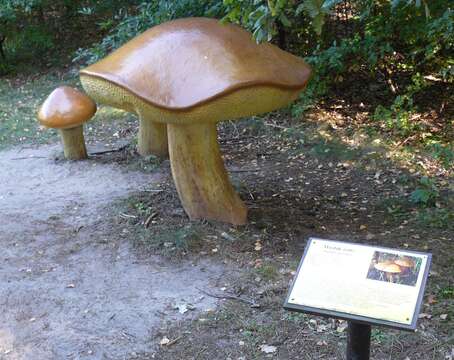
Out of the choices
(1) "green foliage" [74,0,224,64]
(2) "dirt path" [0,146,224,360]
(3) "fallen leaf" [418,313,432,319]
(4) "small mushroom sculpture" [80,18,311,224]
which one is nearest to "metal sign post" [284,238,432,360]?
(3) "fallen leaf" [418,313,432,319]

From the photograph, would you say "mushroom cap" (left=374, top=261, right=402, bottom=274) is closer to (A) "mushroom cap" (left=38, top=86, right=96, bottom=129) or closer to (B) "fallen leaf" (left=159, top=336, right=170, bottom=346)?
(B) "fallen leaf" (left=159, top=336, right=170, bottom=346)

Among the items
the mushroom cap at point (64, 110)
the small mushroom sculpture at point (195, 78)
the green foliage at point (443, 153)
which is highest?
the small mushroom sculpture at point (195, 78)

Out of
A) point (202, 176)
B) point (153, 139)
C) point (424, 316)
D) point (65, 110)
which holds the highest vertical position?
point (65, 110)

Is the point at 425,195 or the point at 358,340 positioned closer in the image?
the point at 358,340

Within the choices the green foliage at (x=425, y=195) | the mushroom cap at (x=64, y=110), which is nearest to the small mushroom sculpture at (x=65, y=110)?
the mushroom cap at (x=64, y=110)

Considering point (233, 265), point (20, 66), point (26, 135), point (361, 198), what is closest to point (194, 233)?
point (233, 265)

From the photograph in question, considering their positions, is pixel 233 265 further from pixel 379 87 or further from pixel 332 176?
pixel 379 87

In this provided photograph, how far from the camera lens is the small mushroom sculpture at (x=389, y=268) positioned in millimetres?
2117

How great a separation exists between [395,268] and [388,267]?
0.03 meters

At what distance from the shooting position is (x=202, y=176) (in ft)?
14.2

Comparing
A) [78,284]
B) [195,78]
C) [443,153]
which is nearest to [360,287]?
[195,78]

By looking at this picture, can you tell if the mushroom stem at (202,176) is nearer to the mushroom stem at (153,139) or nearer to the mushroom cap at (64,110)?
the mushroom stem at (153,139)

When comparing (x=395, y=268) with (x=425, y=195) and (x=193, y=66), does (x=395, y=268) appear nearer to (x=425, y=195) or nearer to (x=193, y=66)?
(x=193, y=66)

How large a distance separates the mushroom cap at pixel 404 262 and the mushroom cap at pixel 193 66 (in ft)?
5.28
